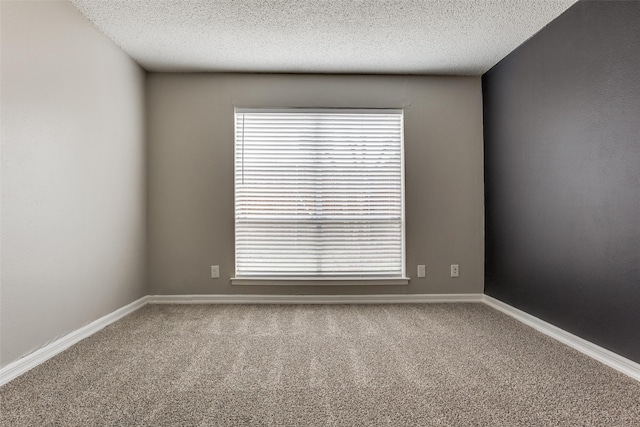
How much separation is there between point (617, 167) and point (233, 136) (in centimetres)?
323

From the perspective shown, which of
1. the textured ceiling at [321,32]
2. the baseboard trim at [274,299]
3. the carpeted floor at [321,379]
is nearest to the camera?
the carpeted floor at [321,379]

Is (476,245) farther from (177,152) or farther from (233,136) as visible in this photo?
(177,152)

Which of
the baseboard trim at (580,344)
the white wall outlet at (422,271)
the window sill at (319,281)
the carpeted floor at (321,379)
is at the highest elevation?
the white wall outlet at (422,271)

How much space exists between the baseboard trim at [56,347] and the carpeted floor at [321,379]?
0.06 metres

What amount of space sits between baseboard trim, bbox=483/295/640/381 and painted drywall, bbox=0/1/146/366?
352 cm

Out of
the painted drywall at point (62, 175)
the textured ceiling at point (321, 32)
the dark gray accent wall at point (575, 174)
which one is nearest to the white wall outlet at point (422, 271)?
the dark gray accent wall at point (575, 174)

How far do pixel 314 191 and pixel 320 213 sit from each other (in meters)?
0.24

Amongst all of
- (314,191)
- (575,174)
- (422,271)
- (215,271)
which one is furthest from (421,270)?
(215,271)

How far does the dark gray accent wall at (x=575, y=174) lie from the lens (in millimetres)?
2197

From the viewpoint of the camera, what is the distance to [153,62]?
3.64 metres

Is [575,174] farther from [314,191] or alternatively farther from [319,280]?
[319,280]

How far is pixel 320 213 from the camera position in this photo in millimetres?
3928

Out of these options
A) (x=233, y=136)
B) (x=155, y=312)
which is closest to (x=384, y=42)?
(x=233, y=136)

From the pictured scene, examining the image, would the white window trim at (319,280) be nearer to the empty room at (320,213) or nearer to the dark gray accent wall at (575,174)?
the empty room at (320,213)
